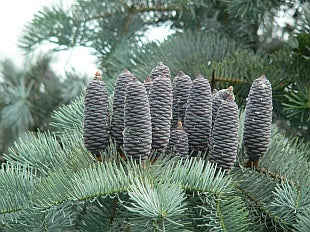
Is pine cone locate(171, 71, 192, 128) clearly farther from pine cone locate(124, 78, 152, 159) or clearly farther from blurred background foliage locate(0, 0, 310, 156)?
blurred background foliage locate(0, 0, 310, 156)

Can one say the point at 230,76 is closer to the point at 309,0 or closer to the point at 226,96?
the point at 309,0

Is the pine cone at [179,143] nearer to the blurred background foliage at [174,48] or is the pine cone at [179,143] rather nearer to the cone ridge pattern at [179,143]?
the cone ridge pattern at [179,143]

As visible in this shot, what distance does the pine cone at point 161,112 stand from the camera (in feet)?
1.85

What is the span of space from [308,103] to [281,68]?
9cm

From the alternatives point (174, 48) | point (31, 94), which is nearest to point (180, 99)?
point (174, 48)

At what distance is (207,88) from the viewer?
1.95 ft

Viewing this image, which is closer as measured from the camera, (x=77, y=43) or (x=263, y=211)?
(x=263, y=211)

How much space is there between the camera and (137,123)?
0.54m

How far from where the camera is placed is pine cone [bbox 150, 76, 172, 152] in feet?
1.85

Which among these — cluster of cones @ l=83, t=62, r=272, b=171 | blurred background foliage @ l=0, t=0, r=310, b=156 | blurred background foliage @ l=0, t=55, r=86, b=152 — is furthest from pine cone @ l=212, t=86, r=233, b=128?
blurred background foliage @ l=0, t=55, r=86, b=152

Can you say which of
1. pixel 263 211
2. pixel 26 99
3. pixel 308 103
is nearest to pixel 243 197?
pixel 263 211

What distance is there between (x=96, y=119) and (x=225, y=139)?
0.11 metres

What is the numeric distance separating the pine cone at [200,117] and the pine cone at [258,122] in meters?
0.04

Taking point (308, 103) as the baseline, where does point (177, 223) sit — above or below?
above
